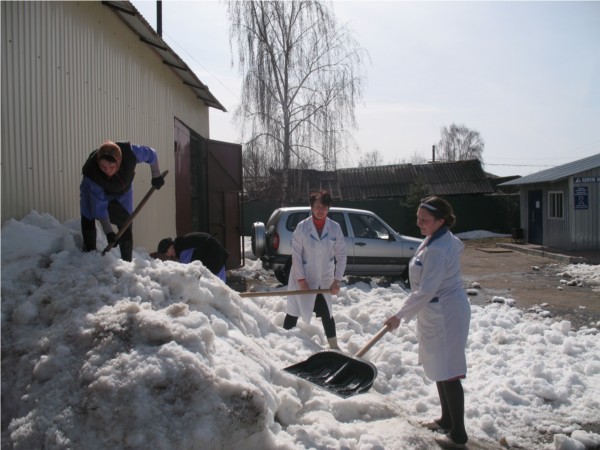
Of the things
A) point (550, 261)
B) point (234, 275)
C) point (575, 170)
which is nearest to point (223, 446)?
point (234, 275)

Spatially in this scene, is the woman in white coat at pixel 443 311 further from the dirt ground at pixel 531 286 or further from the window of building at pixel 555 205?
the window of building at pixel 555 205

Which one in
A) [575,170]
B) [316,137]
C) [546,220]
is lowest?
[546,220]

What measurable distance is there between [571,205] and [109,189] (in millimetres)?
17971

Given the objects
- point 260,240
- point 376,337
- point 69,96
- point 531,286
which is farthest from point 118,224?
point 531,286

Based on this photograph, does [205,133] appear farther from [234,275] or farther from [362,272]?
[362,272]

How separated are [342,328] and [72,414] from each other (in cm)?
443

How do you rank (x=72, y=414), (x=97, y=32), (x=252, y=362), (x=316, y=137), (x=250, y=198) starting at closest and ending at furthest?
(x=72, y=414) < (x=252, y=362) < (x=97, y=32) < (x=316, y=137) < (x=250, y=198)

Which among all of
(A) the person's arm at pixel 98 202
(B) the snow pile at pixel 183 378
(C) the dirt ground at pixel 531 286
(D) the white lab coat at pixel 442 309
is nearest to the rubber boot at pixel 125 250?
(A) the person's arm at pixel 98 202

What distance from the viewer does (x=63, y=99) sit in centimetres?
490

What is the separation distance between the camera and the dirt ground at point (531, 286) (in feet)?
30.1

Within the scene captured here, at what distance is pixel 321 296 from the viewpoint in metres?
5.98

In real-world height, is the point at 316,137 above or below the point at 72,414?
above

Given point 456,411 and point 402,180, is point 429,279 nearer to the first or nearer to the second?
point 456,411

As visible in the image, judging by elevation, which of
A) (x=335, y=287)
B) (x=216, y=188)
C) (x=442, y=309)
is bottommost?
(x=335, y=287)
